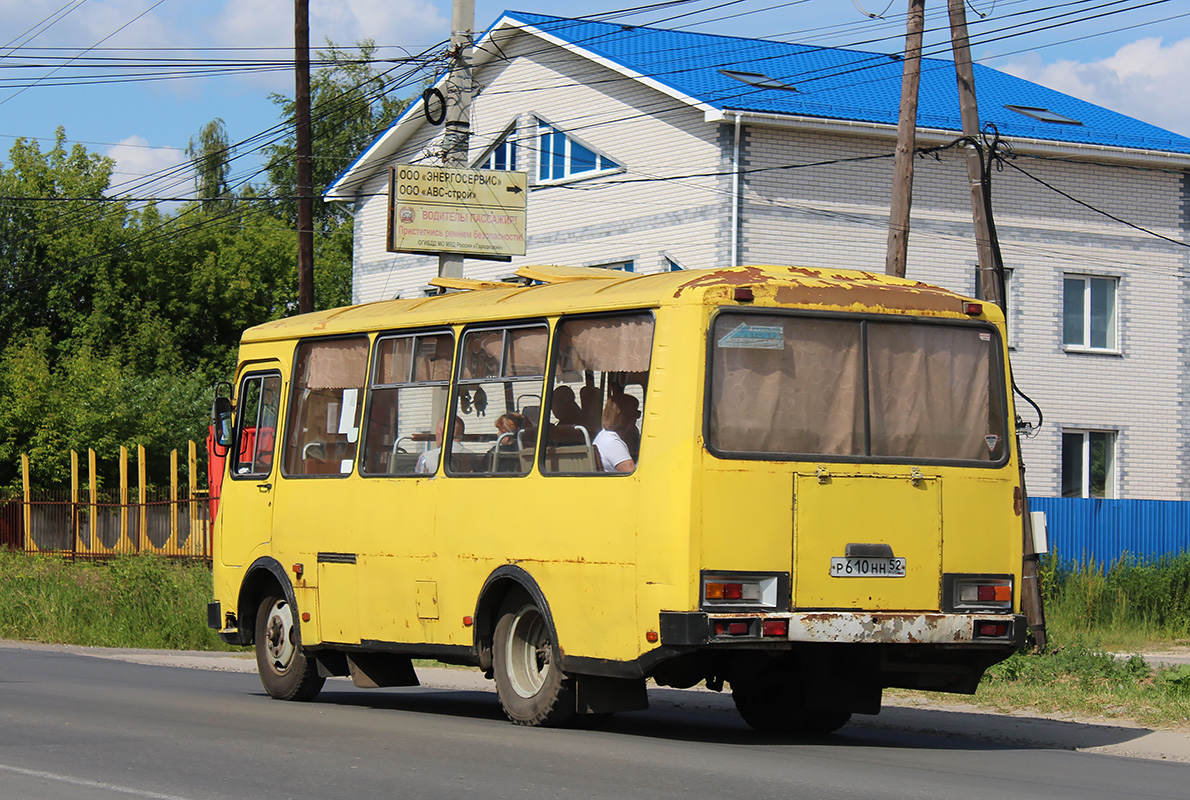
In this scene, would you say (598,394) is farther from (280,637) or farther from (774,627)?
(280,637)

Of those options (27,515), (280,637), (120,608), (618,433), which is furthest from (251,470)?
(27,515)

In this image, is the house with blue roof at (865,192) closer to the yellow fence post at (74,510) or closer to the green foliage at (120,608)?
the yellow fence post at (74,510)

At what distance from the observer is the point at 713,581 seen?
9758 mm

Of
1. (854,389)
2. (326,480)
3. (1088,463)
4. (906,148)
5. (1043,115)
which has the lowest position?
(326,480)

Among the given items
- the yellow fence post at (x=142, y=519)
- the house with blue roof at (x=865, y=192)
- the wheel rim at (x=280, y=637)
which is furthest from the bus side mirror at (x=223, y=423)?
the yellow fence post at (x=142, y=519)

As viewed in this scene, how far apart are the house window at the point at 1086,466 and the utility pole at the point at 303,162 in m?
14.0

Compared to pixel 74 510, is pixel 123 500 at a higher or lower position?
higher

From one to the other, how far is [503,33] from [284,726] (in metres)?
24.0

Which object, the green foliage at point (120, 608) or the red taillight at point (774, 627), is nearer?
the red taillight at point (774, 627)

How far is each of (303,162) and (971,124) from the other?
13.4 m

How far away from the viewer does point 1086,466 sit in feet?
104

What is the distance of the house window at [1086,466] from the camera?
31.5 m

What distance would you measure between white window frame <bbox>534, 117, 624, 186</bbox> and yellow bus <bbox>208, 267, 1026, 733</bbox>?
19.0 metres

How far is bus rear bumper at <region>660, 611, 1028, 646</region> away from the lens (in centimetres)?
966
